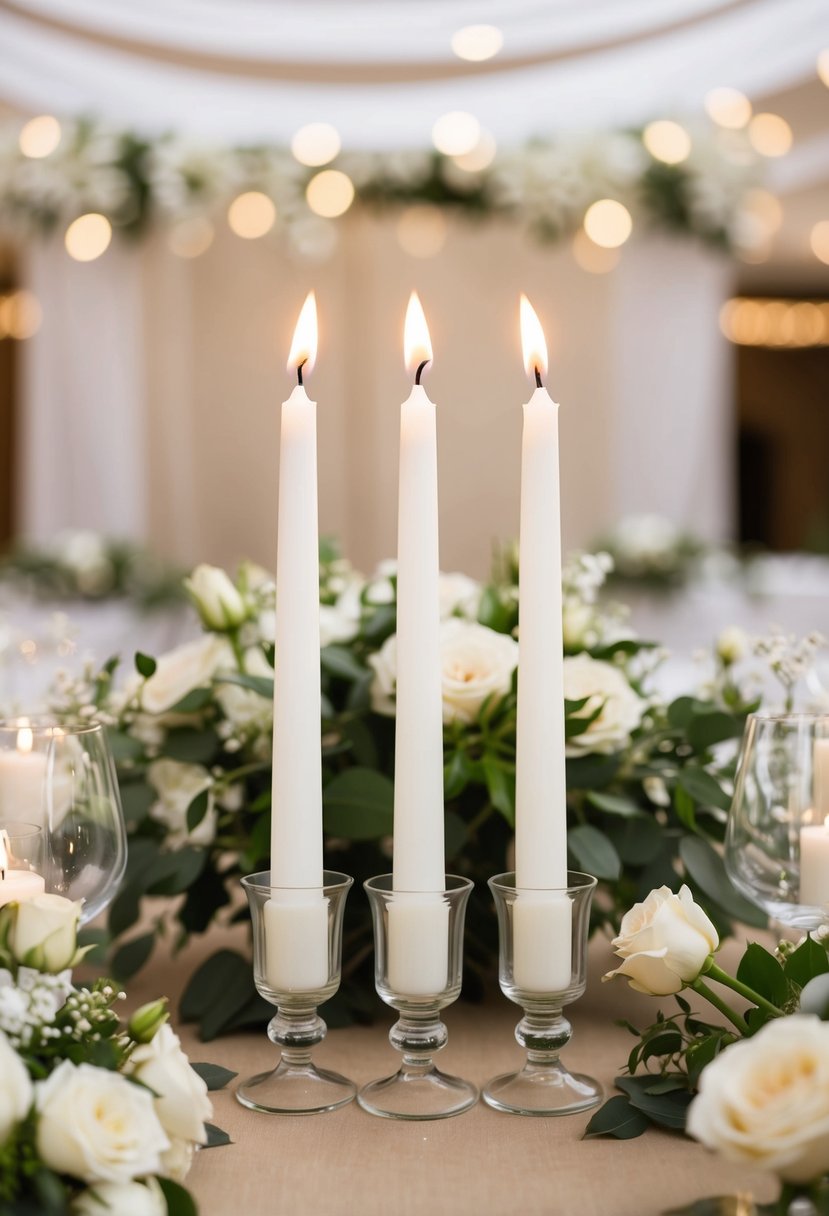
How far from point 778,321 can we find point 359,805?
→ 9.90m

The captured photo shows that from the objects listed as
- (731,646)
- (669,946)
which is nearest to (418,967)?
(669,946)

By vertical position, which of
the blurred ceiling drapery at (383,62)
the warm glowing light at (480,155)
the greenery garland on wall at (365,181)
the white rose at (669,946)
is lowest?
the white rose at (669,946)

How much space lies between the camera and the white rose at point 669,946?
0.67 metres

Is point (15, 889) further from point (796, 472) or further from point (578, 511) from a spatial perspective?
point (796, 472)

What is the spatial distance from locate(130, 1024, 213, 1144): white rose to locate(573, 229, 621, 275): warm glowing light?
4.73 meters

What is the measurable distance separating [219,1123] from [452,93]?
4753 mm

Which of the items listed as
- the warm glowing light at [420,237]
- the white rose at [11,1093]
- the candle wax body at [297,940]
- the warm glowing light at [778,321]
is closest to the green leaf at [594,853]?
the candle wax body at [297,940]

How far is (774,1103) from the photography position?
52 centimetres

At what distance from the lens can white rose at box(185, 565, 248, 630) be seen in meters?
1.03

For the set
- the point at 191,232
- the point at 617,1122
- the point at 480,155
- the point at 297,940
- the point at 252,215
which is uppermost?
the point at 480,155

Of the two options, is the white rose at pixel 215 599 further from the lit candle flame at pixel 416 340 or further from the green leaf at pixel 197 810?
the lit candle flame at pixel 416 340

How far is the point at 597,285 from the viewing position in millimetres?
5355

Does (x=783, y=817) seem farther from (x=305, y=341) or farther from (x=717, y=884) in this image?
(x=305, y=341)

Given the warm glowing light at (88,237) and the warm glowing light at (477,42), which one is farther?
the warm glowing light at (88,237)
